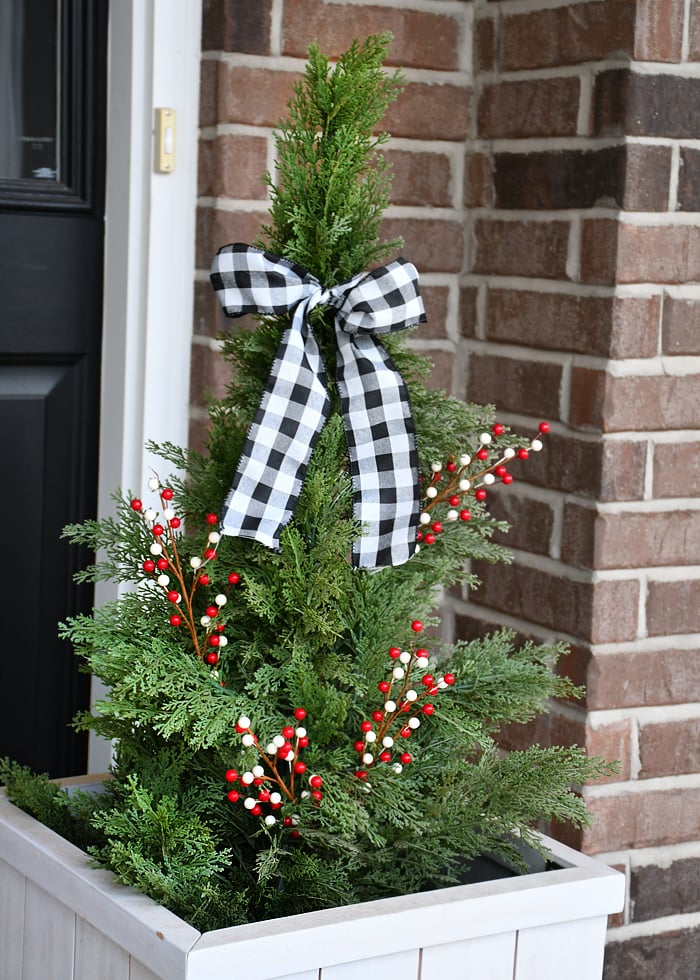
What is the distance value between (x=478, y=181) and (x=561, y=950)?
102 centimetres

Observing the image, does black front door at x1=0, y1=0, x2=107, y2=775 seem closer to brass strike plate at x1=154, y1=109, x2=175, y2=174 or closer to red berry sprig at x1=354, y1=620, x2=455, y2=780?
brass strike plate at x1=154, y1=109, x2=175, y2=174

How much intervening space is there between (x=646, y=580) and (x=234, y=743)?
2.18 ft

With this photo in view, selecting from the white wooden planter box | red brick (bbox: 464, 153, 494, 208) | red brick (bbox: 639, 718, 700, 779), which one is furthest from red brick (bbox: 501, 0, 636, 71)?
the white wooden planter box

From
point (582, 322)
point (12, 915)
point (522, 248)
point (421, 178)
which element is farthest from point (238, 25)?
point (12, 915)

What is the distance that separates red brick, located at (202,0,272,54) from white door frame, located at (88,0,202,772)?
2 centimetres

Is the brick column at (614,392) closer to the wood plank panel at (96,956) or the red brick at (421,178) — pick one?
the red brick at (421,178)

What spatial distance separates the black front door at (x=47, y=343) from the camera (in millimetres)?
1639

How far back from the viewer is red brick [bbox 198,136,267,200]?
1589 millimetres

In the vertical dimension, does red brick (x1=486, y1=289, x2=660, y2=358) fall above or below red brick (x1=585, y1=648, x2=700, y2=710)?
above

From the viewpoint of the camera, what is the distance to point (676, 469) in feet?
5.26

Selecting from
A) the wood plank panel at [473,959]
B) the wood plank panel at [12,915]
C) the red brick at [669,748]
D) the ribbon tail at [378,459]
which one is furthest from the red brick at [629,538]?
the wood plank panel at [12,915]

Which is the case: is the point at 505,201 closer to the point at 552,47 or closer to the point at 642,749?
the point at 552,47

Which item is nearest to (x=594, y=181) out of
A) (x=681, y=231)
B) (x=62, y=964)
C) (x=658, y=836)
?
(x=681, y=231)

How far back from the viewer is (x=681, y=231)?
5.14 ft
